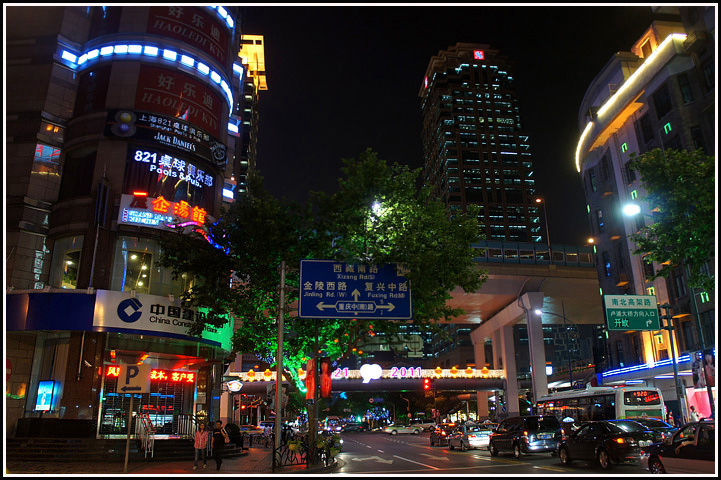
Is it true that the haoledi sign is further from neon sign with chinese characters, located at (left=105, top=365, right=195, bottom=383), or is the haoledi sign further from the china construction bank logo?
neon sign with chinese characters, located at (left=105, top=365, right=195, bottom=383)

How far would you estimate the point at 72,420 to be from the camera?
2289 cm

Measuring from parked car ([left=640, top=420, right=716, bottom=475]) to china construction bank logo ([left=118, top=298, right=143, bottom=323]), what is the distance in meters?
20.4

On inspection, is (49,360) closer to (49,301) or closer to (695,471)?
(49,301)

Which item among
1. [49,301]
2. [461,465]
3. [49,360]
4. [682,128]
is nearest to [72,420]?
[49,360]

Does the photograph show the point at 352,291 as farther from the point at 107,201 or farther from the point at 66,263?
the point at 66,263

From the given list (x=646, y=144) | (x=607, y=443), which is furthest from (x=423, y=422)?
(x=607, y=443)

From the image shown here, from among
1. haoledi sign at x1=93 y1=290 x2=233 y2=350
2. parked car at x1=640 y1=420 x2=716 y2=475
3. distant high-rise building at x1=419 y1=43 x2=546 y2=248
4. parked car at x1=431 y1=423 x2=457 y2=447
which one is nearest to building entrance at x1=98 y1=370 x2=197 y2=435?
haoledi sign at x1=93 y1=290 x2=233 y2=350

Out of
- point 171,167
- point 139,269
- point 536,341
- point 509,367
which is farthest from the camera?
point 509,367

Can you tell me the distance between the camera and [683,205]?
1795 cm

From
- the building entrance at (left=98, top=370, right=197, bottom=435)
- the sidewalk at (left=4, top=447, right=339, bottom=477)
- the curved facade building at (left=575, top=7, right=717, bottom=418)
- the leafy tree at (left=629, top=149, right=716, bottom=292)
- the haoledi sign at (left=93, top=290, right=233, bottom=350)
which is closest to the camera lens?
the leafy tree at (left=629, top=149, right=716, bottom=292)

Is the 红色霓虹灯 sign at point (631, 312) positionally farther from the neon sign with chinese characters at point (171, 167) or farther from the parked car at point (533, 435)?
the neon sign with chinese characters at point (171, 167)

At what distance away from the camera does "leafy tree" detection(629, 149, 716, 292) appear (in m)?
17.4

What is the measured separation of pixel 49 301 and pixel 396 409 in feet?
305

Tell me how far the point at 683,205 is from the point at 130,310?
22211 millimetres
